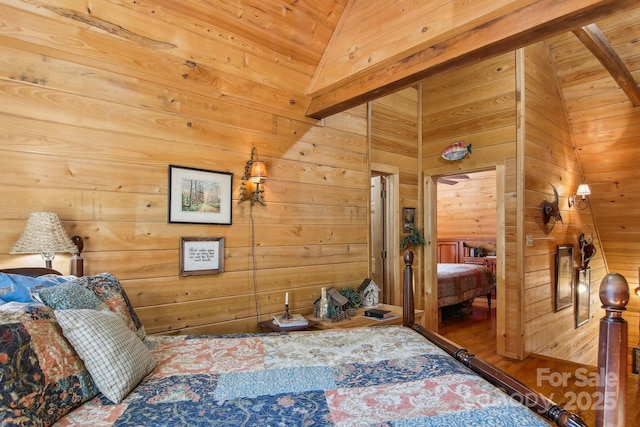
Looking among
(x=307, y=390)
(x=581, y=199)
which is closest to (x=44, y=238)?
(x=307, y=390)

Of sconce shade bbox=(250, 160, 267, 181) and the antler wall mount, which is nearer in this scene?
sconce shade bbox=(250, 160, 267, 181)

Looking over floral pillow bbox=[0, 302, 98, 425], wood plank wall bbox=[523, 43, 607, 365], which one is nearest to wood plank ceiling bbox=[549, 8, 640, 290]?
wood plank wall bbox=[523, 43, 607, 365]

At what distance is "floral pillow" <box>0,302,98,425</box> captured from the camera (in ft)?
3.26

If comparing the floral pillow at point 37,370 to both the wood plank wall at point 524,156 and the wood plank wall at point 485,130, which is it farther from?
the wood plank wall at point 524,156

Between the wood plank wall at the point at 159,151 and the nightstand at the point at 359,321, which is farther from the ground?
the wood plank wall at the point at 159,151

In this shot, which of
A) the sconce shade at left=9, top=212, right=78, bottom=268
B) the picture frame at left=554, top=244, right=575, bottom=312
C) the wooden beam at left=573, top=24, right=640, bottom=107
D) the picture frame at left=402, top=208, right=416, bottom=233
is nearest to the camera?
the sconce shade at left=9, top=212, right=78, bottom=268

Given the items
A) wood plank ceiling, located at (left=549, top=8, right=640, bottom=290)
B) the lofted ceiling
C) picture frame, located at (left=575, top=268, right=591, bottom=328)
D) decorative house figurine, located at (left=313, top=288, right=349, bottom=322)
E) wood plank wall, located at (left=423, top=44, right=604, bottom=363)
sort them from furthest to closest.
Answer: picture frame, located at (left=575, top=268, right=591, bottom=328), wood plank wall, located at (left=423, top=44, right=604, bottom=363), wood plank ceiling, located at (left=549, top=8, right=640, bottom=290), decorative house figurine, located at (left=313, top=288, right=349, bottom=322), the lofted ceiling

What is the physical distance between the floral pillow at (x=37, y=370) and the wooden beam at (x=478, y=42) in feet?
7.77

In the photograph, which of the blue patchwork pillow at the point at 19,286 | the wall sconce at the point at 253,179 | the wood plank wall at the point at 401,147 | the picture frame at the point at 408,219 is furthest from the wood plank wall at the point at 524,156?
the blue patchwork pillow at the point at 19,286

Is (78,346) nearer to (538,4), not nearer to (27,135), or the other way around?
(27,135)

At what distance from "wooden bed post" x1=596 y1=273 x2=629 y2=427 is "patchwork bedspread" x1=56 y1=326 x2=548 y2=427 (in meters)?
0.18

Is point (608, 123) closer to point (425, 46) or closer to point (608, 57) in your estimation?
point (608, 57)

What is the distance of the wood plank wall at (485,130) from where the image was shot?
399 centimetres

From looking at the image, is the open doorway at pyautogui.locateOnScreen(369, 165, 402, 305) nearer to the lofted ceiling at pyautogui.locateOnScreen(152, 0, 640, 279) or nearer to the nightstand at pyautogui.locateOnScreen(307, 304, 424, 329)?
the nightstand at pyautogui.locateOnScreen(307, 304, 424, 329)
